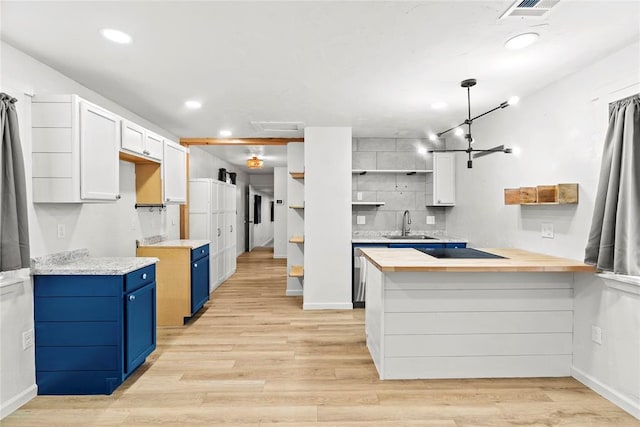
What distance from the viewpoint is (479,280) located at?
267cm

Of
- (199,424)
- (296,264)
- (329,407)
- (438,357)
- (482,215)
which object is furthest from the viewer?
(296,264)

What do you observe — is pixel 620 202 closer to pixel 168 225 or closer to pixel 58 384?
pixel 58 384

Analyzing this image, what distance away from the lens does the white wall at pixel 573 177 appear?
235 cm

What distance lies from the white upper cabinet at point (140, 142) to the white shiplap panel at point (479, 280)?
8.30 ft

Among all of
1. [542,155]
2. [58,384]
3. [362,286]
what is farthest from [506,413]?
[58,384]

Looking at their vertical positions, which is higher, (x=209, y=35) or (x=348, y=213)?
(x=209, y=35)

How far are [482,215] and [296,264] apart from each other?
8.91ft

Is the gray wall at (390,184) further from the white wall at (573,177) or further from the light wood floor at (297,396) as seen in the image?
the light wood floor at (297,396)

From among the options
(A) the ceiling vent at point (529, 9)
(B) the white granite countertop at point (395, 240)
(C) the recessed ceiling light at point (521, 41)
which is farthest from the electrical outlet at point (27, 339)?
(C) the recessed ceiling light at point (521, 41)

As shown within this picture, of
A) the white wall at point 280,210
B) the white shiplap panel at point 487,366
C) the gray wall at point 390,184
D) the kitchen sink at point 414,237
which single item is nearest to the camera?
the white shiplap panel at point 487,366

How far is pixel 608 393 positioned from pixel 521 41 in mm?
2448

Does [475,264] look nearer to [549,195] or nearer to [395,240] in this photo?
[549,195]

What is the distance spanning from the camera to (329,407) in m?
2.31

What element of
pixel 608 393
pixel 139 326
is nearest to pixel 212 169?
pixel 139 326
